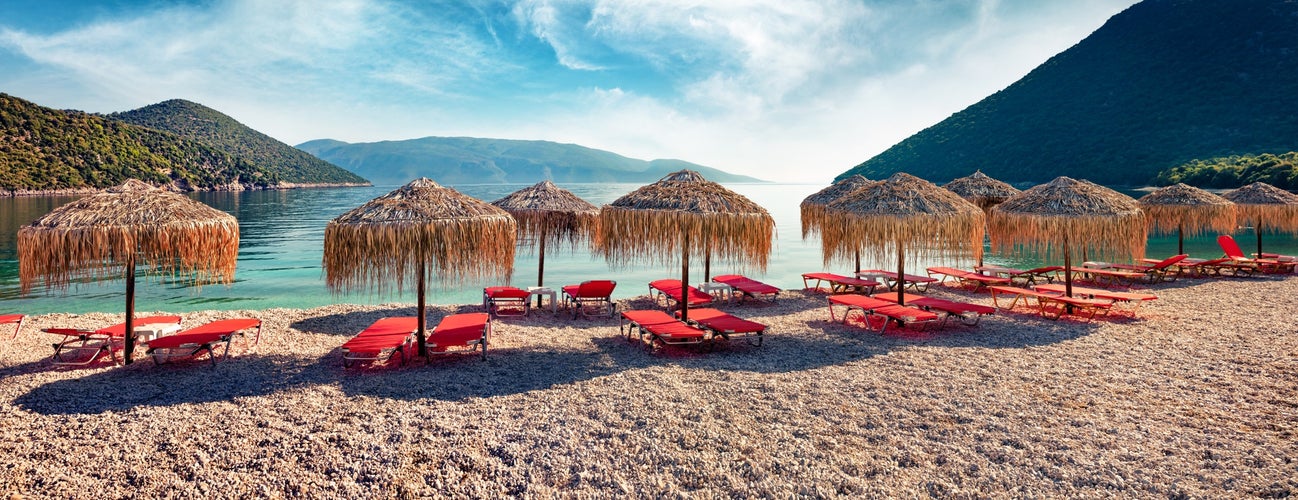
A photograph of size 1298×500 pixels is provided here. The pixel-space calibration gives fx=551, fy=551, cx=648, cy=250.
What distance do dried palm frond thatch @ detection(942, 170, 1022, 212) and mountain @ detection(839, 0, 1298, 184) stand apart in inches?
1857

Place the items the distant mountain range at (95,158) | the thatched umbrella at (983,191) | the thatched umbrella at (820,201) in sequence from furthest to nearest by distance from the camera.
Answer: the distant mountain range at (95,158)
the thatched umbrella at (983,191)
the thatched umbrella at (820,201)

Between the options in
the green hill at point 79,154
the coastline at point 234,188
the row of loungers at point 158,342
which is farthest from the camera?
the green hill at point 79,154

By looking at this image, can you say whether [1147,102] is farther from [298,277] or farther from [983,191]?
[298,277]

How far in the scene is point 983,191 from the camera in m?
14.3

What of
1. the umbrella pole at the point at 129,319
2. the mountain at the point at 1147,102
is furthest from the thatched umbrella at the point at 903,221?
the mountain at the point at 1147,102

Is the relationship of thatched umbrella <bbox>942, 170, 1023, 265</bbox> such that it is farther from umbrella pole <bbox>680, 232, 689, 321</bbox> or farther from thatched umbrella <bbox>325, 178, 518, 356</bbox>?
thatched umbrella <bbox>325, 178, 518, 356</bbox>

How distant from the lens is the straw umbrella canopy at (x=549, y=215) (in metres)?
11.3

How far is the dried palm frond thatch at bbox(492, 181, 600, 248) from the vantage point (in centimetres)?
1130

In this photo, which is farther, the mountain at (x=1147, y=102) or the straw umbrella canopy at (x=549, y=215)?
the mountain at (x=1147, y=102)

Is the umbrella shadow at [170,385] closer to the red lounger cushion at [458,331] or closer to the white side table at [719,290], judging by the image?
→ the red lounger cushion at [458,331]

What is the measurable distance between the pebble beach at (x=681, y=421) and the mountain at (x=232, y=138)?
466 ft

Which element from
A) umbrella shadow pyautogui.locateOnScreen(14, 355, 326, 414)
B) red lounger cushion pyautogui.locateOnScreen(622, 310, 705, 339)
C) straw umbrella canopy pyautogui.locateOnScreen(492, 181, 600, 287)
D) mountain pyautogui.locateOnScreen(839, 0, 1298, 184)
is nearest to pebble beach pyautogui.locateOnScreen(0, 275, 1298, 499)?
umbrella shadow pyautogui.locateOnScreen(14, 355, 326, 414)

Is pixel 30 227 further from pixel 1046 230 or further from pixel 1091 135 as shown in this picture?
pixel 1091 135

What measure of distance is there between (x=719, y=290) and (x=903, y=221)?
13.9ft
